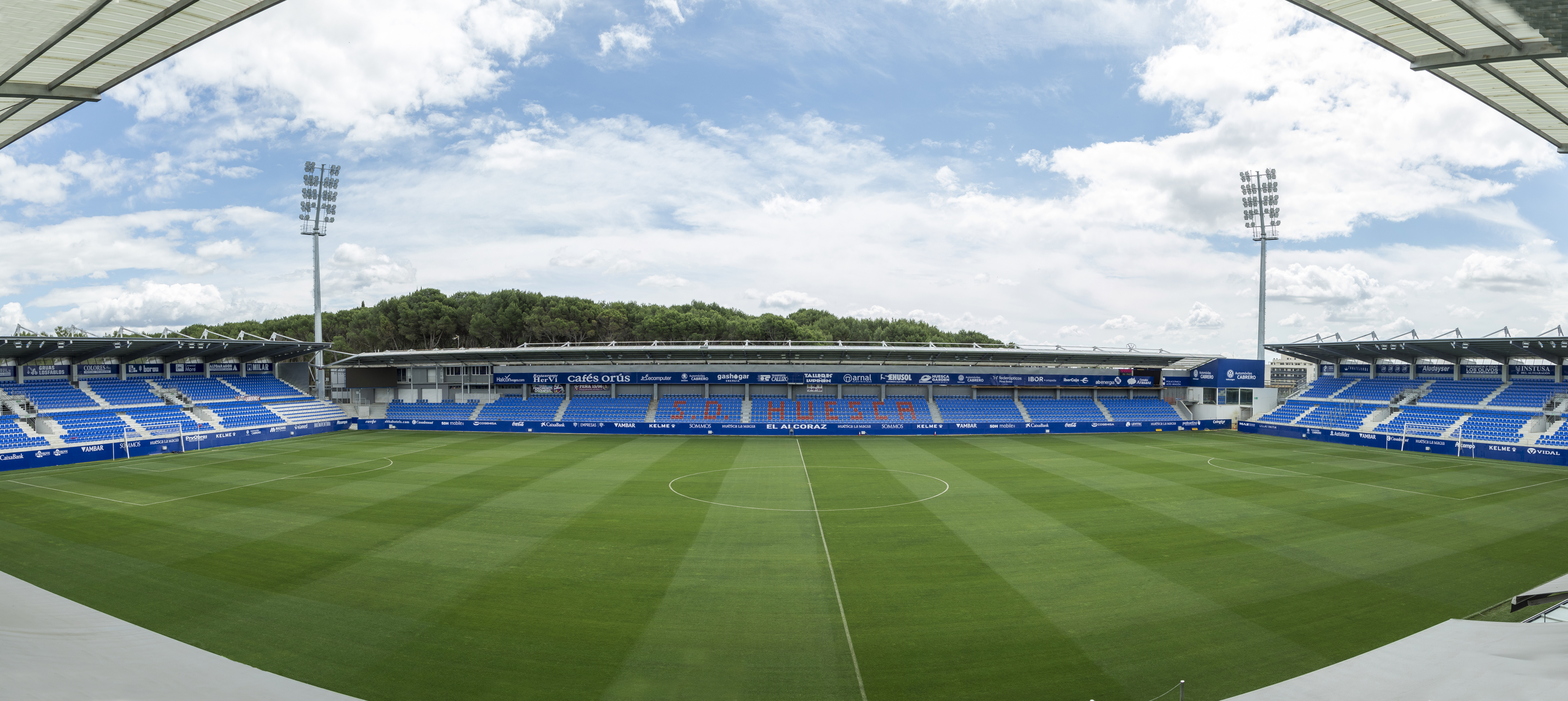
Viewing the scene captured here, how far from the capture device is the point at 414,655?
9.35m

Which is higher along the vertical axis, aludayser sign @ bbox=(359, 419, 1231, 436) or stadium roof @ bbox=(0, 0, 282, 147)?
stadium roof @ bbox=(0, 0, 282, 147)

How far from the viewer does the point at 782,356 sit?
4953cm

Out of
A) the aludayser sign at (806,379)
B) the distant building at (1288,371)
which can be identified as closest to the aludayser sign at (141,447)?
the aludayser sign at (806,379)

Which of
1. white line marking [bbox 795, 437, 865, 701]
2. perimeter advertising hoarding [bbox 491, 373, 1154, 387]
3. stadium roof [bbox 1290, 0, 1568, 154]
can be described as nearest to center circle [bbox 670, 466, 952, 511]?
white line marking [bbox 795, 437, 865, 701]

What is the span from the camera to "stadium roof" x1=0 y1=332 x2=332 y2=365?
3278cm

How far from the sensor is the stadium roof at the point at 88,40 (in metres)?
7.45

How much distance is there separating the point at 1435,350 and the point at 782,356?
140ft

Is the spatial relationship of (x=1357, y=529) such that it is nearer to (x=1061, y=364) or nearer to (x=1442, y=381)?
(x=1061, y=364)

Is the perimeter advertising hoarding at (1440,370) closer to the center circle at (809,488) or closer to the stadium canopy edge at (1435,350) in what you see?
the stadium canopy edge at (1435,350)

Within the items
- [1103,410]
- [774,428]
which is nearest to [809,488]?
[774,428]

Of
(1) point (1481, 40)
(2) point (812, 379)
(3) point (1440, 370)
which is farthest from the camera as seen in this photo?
(2) point (812, 379)

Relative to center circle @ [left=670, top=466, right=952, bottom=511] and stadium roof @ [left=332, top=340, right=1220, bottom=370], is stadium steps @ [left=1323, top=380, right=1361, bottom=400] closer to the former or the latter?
stadium roof @ [left=332, top=340, right=1220, bottom=370]

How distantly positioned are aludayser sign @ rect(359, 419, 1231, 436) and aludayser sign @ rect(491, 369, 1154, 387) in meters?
4.03

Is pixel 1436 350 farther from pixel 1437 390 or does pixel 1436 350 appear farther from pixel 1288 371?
pixel 1288 371
